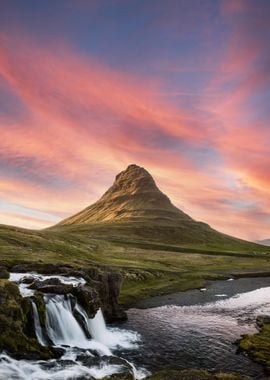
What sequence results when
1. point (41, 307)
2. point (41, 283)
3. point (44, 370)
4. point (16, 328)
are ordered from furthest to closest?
point (41, 283), point (41, 307), point (16, 328), point (44, 370)

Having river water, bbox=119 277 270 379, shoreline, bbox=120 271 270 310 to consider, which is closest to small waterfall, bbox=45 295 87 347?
river water, bbox=119 277 270 379

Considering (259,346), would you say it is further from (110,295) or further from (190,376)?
(110,295)

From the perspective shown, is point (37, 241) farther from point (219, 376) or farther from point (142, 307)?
point (219, 376)

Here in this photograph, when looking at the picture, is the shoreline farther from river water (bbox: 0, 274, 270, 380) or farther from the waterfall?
the waterfall

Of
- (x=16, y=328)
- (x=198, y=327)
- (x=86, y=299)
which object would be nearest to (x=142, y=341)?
(x=86, y=299)

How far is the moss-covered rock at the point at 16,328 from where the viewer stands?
122 ft

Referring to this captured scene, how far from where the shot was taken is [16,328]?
39031mm

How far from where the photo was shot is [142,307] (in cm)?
7344

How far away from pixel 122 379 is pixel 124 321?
31.7m

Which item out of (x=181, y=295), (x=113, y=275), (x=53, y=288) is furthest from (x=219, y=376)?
(x=181, y=295)

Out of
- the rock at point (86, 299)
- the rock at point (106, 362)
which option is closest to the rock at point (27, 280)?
the rock at point (86, 299)

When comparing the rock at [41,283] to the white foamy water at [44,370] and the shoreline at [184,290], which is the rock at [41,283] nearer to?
the white foamy water at [44,370]

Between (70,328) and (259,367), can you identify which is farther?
(70,328)

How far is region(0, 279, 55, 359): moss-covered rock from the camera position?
122 ft
